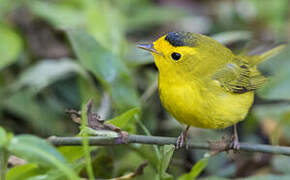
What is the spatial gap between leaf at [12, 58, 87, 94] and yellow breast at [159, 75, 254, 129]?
119 cm

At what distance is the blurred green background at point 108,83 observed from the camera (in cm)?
318

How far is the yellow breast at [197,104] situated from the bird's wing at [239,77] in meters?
0.11

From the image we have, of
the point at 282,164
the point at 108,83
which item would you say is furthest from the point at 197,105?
the point at 282,164

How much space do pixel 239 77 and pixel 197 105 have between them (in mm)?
659

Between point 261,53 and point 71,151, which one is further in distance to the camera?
point 261,53

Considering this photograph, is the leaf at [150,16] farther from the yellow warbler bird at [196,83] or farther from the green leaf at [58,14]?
the yellow warbler bird at [196,83]

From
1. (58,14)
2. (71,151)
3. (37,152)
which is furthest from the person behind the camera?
(58,14)

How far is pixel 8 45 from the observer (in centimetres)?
379

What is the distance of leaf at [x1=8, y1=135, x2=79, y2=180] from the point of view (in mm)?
1879

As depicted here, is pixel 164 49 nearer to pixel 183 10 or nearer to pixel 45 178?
pixel 45 178

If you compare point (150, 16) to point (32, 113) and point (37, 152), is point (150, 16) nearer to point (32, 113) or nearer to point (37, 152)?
point (32, 113)

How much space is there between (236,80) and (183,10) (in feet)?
8.96

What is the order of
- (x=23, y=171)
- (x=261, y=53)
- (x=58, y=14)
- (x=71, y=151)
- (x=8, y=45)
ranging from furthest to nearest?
(x=58, y=14), (x=8, y=45), (x=261, y=53), (x=71, y=151), (x=23, y=171)

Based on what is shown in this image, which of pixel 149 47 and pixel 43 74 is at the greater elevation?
pixel 149 47
